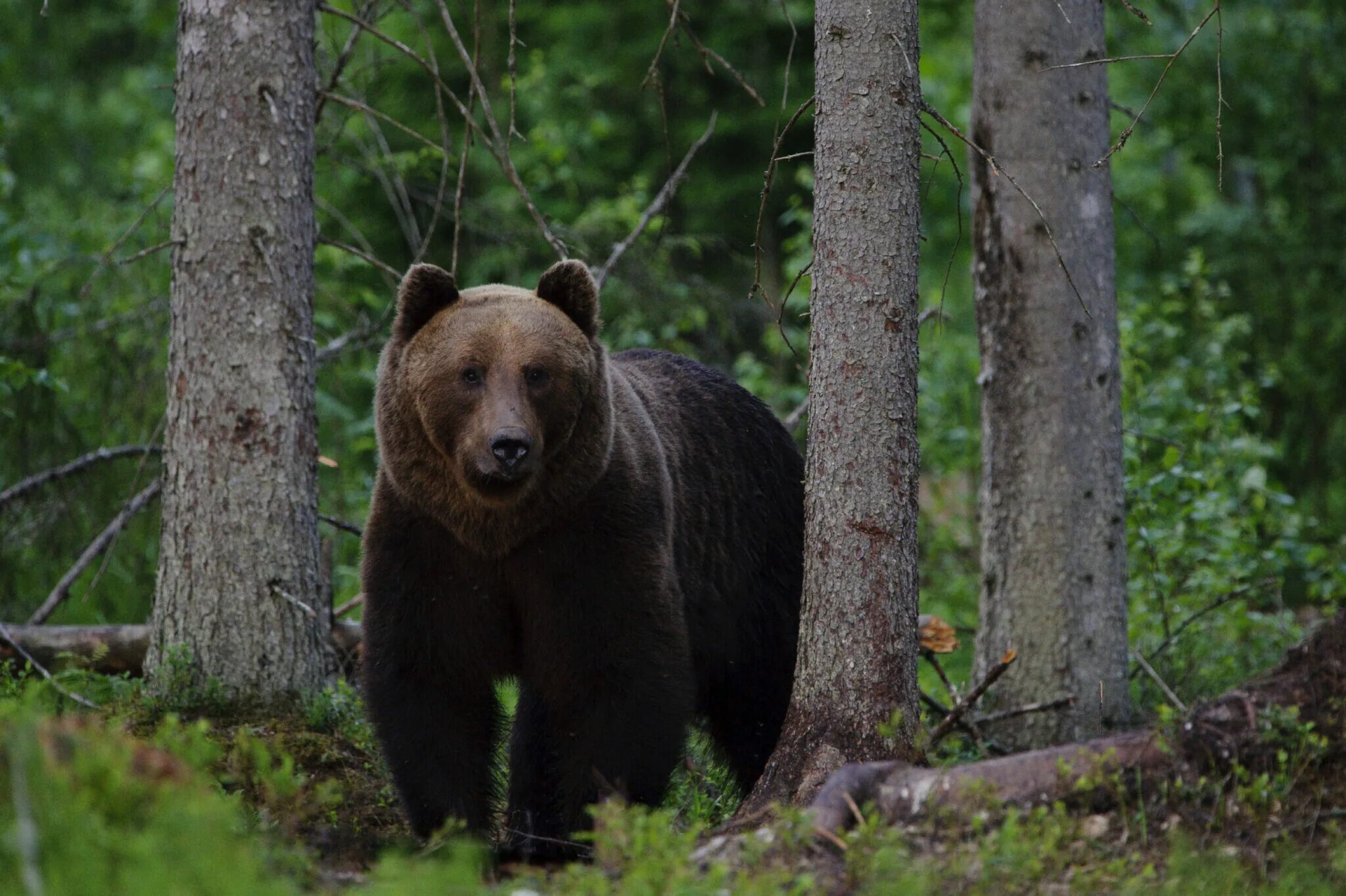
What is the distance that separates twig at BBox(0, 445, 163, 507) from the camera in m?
7.48

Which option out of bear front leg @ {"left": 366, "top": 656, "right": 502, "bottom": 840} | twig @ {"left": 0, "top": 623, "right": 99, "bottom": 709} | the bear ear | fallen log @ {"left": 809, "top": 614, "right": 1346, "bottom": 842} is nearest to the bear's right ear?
the bear ear

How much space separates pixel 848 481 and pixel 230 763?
262 cm

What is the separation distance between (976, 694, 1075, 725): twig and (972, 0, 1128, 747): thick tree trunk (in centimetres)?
6

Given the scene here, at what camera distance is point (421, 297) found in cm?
522

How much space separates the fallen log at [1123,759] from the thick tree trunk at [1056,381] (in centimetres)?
249

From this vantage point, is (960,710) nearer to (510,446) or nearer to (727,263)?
(510,446)

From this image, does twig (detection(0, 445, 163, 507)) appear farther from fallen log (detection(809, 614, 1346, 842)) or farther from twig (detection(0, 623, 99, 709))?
fallen log (detection(809, 614, 1346, 842))

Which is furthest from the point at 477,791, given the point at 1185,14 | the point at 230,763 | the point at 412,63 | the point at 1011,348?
the point at 1185,14

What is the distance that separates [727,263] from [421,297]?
10.7 metres

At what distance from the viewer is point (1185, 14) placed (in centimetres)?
1571

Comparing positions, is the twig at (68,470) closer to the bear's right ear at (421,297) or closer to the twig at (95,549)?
the twig at (95,549)

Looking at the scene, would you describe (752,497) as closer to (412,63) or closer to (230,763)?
(230,763)

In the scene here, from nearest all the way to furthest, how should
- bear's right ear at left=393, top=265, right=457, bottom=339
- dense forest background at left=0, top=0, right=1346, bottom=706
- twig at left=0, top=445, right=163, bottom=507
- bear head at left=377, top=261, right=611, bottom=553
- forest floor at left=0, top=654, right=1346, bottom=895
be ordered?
forest floor at left=0, top=654, right=1346, bottom=895, bear head at left=377, top=261, right=611, bottom=553, bear's right ear at left=393, top=265, right=457, bottom=339, twig at left=0, top=445, right=163, bottom=507, dense forest background at left=0, top=0, right=1346, bottom=706

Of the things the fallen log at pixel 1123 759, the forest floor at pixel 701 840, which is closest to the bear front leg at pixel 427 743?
the forest floor at pixel 701 840
